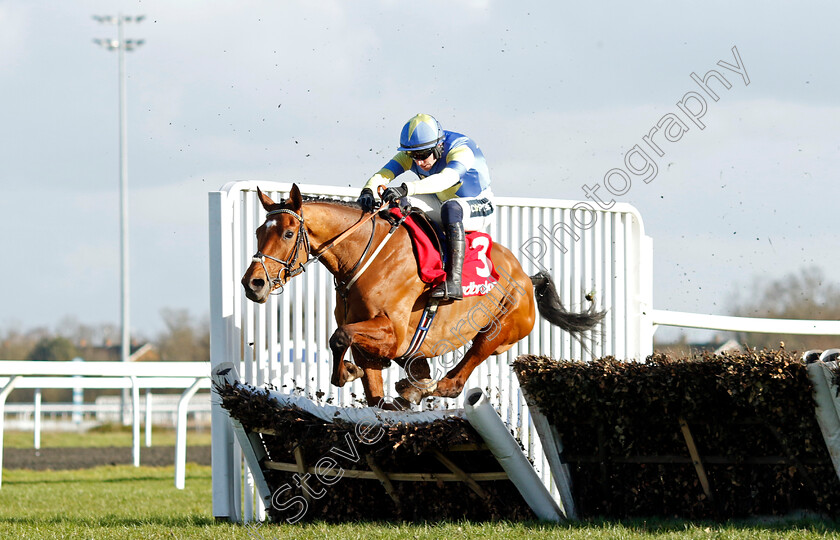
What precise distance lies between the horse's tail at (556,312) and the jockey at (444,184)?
937mm

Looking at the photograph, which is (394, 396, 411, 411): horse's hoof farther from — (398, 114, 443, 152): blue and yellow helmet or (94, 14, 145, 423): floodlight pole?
(94, 14, 145, 423): floodlight pole

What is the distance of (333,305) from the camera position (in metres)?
6.25

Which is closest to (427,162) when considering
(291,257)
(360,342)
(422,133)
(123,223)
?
→ (422,133)

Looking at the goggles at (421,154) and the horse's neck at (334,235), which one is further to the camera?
the goggles at (421,154)

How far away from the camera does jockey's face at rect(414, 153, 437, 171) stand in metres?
5.76

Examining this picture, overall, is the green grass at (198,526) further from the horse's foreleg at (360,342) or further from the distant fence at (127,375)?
the horse's foreleg at (360,342)

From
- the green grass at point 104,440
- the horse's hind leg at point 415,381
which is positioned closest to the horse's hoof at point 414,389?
the horse's hind leg at point 415,381

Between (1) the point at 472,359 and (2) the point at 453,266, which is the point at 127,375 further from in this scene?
(2) the point at 453,266

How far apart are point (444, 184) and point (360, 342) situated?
1016 mm

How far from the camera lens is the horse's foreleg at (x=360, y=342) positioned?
494 cm

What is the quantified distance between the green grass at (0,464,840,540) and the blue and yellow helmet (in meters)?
2.10

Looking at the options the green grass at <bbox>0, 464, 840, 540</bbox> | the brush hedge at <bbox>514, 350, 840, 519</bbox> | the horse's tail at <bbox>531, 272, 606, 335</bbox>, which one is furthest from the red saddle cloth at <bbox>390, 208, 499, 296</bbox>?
the green grass at <bbox>0, 464, 840, 540</bbox>

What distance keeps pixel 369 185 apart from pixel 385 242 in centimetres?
39

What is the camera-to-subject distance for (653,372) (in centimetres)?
434
